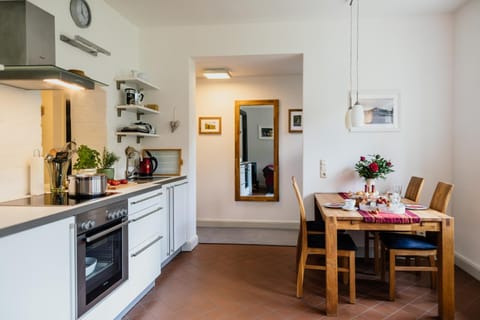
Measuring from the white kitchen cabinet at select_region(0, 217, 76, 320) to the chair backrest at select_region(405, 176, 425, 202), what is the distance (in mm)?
3071

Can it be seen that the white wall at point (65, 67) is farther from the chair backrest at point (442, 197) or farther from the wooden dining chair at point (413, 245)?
the chair backrest at point (442, 197)

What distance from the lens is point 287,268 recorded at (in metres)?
3.47

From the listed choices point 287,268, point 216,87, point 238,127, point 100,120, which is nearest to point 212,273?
point 287,268

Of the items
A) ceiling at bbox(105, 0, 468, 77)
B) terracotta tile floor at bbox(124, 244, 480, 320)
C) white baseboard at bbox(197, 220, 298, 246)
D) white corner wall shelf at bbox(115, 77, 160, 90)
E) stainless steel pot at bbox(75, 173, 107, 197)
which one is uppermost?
ceiling at bbox(105, 0, 468, 77)

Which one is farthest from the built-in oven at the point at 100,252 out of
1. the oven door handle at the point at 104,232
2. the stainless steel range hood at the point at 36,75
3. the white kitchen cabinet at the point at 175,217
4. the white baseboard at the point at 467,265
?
the white baseboard at the point at 467,265

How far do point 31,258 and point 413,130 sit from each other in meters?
3.76

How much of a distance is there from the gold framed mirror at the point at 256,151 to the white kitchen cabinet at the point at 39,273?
147 inches

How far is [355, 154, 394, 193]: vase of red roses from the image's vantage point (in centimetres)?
343

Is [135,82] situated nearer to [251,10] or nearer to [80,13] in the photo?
[80,13]

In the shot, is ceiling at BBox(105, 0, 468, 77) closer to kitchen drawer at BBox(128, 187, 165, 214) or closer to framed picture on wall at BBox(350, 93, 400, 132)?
framed picture on wall at BBox(350, 93, 400, 132)

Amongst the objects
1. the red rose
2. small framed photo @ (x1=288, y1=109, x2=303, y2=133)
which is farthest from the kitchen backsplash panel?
small framed photo @ (x1=288, y1=109, x2=303, y2=133)

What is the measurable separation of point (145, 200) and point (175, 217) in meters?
0.94

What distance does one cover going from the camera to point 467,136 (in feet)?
11.0

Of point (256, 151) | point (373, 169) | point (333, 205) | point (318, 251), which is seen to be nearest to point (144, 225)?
point (318, 251)
